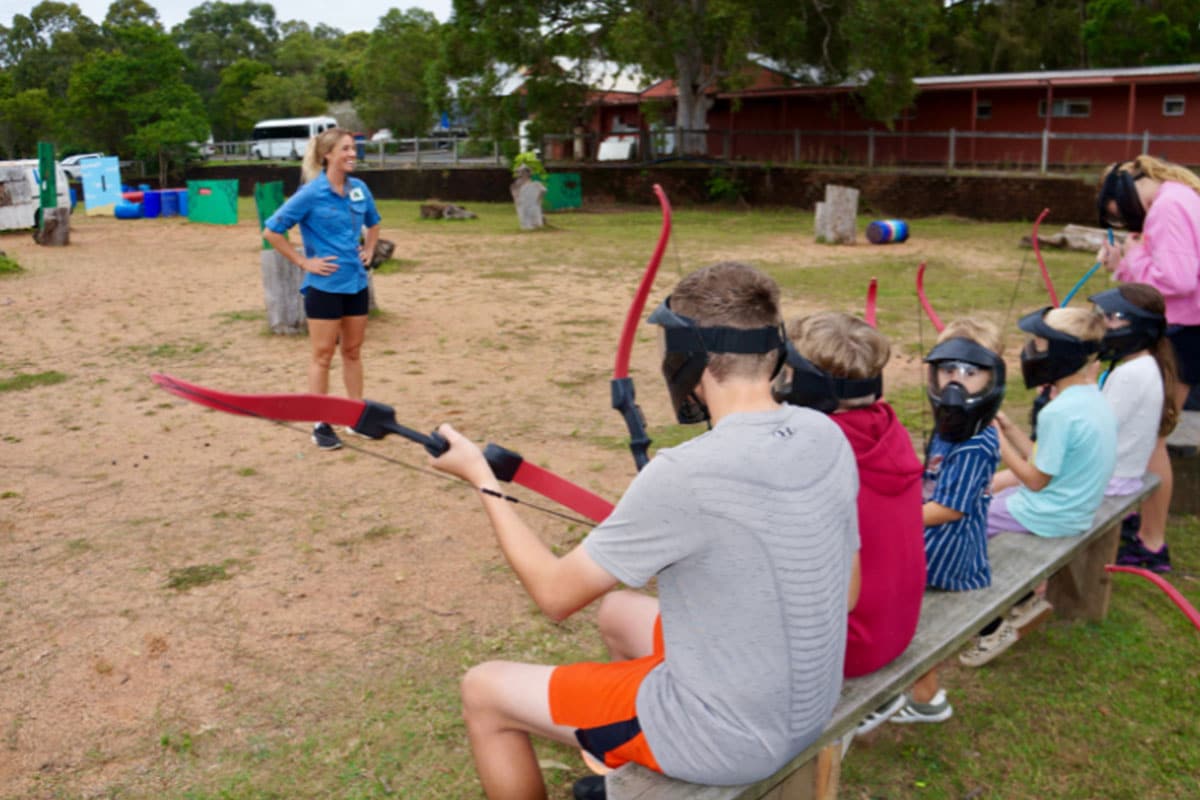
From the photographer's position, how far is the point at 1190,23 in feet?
113

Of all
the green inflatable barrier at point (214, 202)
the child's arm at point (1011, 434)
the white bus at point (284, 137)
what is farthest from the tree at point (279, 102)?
the child's arm at point (1011, 434)

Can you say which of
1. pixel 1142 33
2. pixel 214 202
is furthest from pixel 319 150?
pixel 1142 33

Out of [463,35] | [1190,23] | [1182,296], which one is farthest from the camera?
[1190,23]

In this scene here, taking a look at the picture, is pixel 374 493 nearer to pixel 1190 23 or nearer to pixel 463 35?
pixel 463 35

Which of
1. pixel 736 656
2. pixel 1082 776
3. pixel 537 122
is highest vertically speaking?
pixel 537 122

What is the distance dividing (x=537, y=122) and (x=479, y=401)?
81.2 ft

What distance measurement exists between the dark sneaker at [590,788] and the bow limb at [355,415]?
74cm

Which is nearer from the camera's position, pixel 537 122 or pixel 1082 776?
pixel 1082 776

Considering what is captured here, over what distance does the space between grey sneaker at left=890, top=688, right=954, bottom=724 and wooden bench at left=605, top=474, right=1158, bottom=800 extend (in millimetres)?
386

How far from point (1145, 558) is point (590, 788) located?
312 centimetres

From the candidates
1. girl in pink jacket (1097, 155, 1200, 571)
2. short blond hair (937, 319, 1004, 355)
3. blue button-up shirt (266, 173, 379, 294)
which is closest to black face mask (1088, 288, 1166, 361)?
girl in pink jacket (1097, 155, 1200, 571)

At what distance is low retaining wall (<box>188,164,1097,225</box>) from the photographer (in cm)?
2205

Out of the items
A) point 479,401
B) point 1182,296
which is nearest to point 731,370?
point 1182,296

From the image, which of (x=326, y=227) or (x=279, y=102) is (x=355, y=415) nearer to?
(x=326, y=227)
